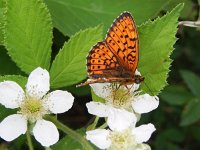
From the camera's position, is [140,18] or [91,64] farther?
[140,18]

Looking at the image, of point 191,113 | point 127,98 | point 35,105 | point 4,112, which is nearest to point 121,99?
point 127,98

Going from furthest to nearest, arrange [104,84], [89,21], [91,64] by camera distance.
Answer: [89,21]
[104,84]
[91,64]

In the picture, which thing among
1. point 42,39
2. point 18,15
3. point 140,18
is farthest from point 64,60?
point 140,18

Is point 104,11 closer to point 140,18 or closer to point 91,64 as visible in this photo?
point 140,18

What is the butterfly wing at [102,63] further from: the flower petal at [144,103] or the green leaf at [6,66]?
the green leaf at [6,66]

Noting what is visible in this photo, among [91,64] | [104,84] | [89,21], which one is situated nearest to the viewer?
[91,64]

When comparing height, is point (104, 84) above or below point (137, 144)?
above

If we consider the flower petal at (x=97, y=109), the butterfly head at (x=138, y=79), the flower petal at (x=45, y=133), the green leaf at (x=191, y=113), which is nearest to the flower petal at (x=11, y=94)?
the flower petal at (x=45, y=133)
